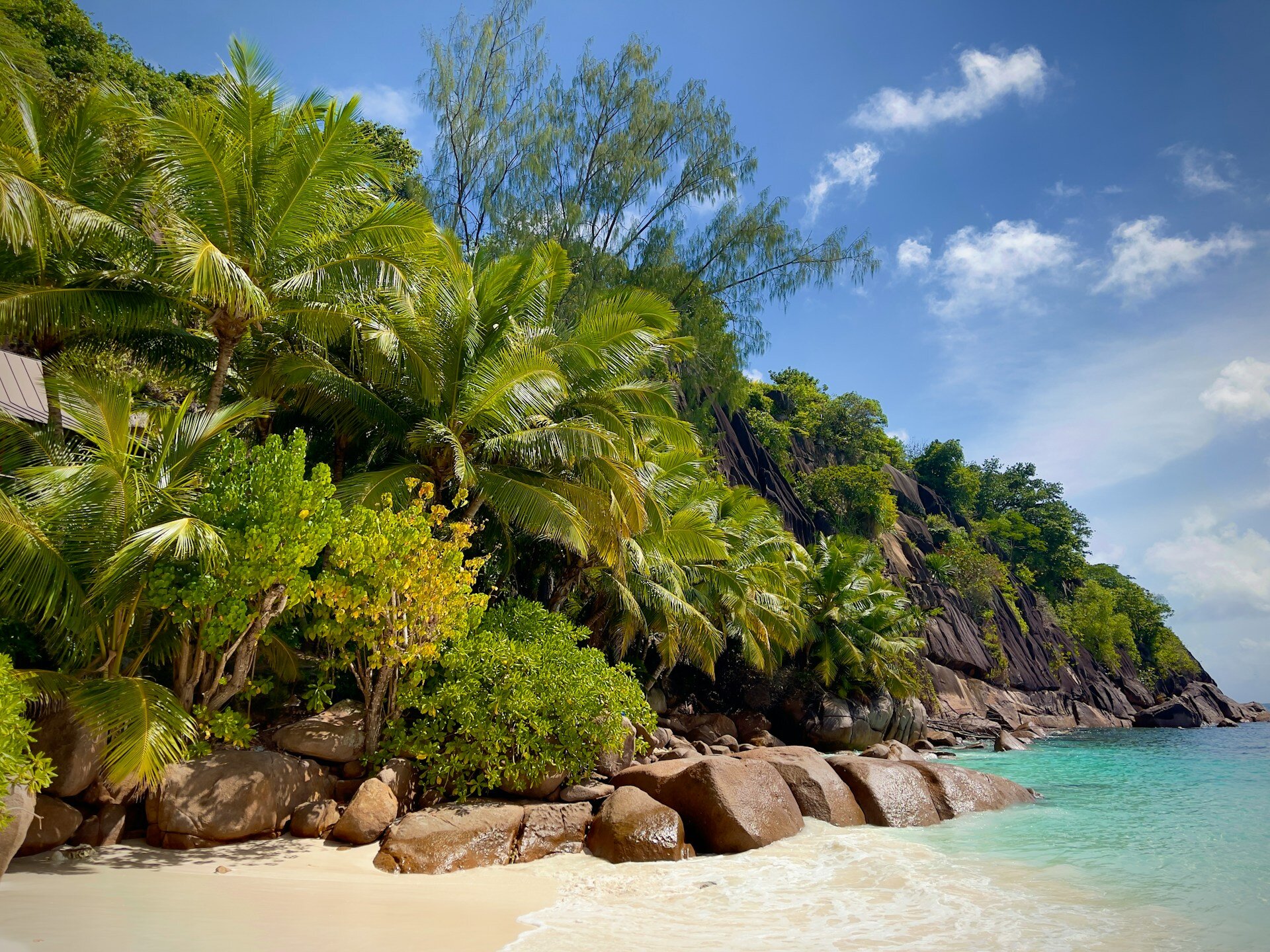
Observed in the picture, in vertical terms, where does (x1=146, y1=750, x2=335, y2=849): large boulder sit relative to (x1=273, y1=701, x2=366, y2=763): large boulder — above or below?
below

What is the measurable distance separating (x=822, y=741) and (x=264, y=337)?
791 inches

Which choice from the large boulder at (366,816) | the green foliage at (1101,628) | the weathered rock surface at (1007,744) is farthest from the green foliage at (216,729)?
the green foliage at (1101,628)

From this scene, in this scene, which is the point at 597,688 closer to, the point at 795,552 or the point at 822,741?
the point at 822,741

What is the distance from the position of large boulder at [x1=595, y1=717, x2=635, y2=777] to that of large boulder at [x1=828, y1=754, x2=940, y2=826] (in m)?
3.33

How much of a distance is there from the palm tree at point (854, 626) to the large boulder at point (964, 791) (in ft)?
37.5

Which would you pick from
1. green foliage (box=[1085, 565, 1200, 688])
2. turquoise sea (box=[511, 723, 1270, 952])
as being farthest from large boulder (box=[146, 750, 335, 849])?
green foliage (box=[1085, 565, 1200, 688])

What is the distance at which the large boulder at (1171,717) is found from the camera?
155 ft

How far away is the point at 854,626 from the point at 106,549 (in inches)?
926

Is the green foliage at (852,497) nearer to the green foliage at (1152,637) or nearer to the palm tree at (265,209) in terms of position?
the green foliage at (1152,637)

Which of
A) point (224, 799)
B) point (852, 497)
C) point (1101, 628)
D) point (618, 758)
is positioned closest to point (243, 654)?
point (224, 799)

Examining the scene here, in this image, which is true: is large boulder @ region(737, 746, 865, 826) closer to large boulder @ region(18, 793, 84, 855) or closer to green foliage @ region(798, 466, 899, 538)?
large boulder @ region(18, 793, 84, 855)

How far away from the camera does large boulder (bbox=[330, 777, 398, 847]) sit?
27.4 feet

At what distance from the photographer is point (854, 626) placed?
87.7 feet

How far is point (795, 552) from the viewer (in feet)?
89.4
